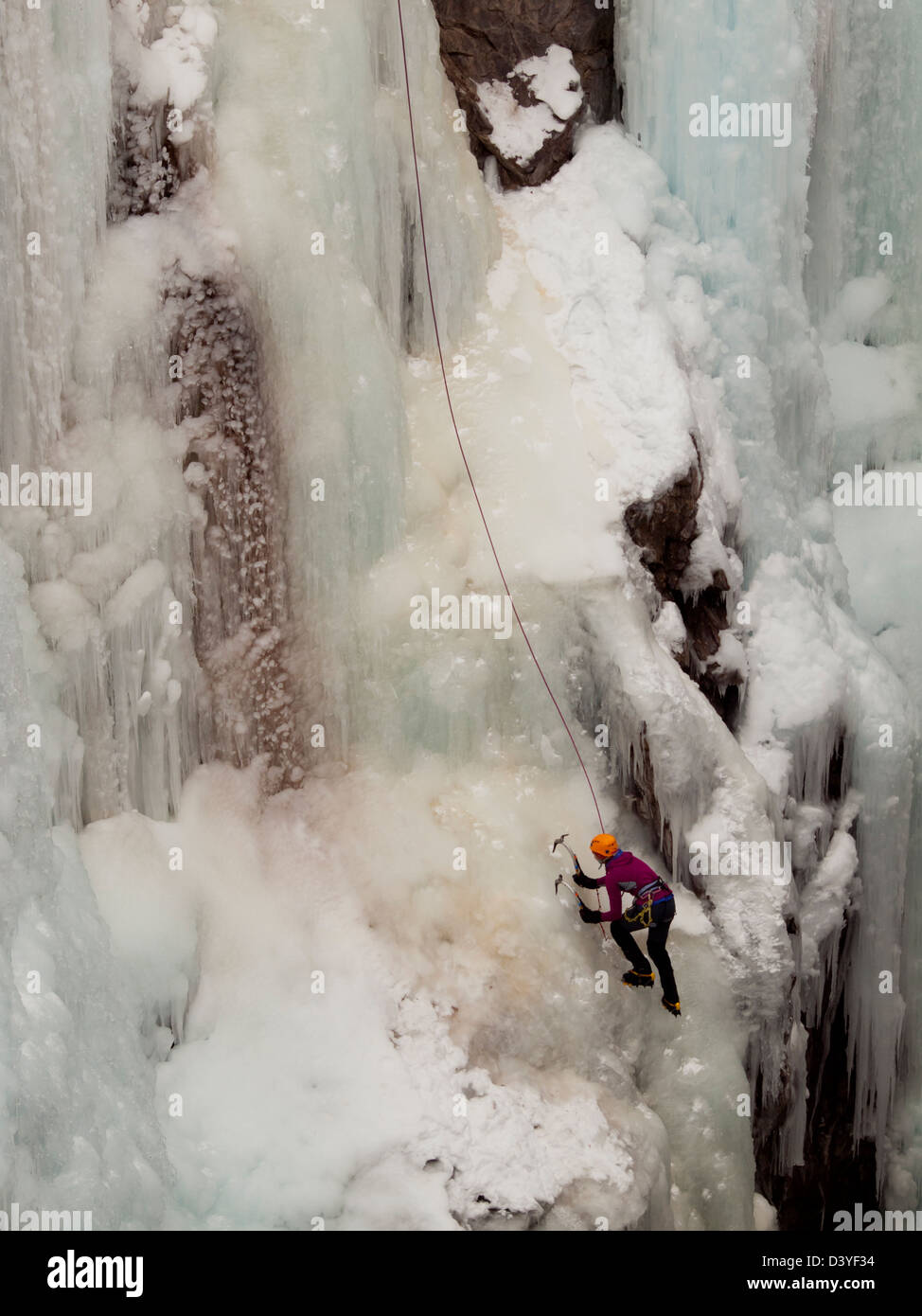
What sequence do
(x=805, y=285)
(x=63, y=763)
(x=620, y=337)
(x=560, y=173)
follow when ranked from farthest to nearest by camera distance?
1. (x=805, y=285)
2. (x=560, y=173)
3. (x=620, y=337)
4. (x=63, y=763)

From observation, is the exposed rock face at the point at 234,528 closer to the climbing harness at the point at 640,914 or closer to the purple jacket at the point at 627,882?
the purple jacket at the point at 627,882

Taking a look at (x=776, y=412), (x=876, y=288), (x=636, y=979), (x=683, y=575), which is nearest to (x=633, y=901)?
(x=636, y=979)

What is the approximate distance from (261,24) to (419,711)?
11.1ft

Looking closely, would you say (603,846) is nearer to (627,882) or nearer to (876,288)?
(627,882)

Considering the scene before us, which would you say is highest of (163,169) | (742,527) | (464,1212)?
(163,169)

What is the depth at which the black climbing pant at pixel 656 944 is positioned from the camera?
6.98 m

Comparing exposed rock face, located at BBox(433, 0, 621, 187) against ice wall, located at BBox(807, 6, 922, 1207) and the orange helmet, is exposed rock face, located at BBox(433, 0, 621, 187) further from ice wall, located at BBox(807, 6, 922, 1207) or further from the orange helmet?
the orange helmet

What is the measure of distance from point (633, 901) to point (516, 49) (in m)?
4.84

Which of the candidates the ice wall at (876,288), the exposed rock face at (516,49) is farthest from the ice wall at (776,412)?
the ice wall at (876,288)

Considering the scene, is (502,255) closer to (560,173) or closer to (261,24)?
(560,173)

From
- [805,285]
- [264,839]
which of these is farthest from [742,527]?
[264,839]

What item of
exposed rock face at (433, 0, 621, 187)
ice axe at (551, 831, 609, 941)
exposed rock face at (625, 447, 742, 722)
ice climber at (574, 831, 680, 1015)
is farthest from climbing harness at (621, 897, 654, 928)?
exposed rock face at (433, 0, 621, 187)

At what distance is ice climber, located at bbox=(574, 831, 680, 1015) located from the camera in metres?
6.92

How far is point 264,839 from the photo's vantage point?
6.98m
